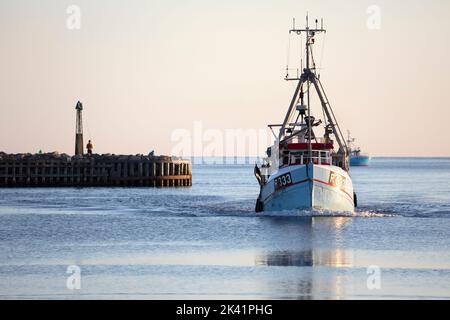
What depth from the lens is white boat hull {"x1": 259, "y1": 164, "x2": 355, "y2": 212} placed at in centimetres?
6075

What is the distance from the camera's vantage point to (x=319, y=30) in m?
71.0

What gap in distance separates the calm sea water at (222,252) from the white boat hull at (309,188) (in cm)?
64

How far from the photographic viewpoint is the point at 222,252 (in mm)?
46062

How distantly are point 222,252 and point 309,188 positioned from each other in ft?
→ 52.3

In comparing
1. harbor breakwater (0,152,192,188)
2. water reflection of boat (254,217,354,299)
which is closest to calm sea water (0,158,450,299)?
water reflection of boat (254,217,354,299)

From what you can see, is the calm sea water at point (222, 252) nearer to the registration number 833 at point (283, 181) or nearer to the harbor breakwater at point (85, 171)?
the registration number 833 at point (283, 181)

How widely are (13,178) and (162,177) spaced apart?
17.7 m

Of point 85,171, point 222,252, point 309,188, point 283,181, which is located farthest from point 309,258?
point 85,171

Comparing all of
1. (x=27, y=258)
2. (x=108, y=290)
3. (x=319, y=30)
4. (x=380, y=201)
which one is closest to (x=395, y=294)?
(x=108, y=290)

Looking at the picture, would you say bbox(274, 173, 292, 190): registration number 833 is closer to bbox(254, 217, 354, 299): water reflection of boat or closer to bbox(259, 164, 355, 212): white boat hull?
bbox(259, 164, 355, 212): white boat hull

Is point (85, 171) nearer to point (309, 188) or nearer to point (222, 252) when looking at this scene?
point (309, 188)

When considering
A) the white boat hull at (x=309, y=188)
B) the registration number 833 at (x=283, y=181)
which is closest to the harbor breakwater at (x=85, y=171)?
the white boat hull at (x=309, y=188)

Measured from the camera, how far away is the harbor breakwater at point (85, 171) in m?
122
